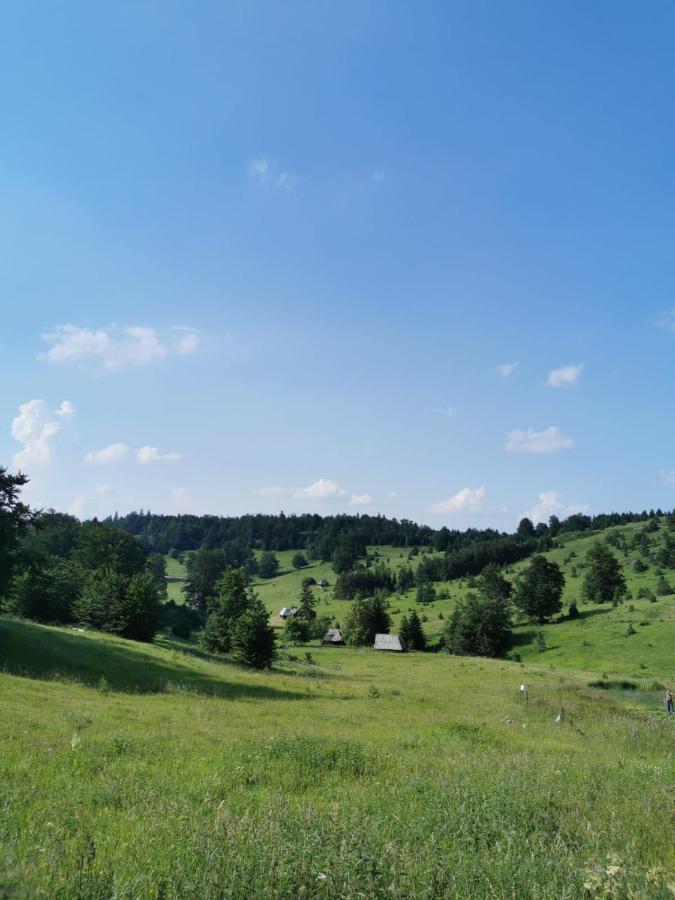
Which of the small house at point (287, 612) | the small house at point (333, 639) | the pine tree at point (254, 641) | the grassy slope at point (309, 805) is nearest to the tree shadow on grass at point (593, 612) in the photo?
the small house at point (333, 639)

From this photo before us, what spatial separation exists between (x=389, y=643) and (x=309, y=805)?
98.7 metres

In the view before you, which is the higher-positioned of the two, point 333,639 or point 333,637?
point 333,637

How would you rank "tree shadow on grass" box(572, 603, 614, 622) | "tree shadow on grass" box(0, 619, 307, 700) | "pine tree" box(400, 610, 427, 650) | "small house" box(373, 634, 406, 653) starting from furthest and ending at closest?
1. "pine tree" box(400, 610, 427, 650)
2. "small house" box(373, 634, 406, 653)
3. "tree shadow on grass" box(572, 603, 614, 622)
4. "tree shadow on grass" box(0, 619, 307, 700)

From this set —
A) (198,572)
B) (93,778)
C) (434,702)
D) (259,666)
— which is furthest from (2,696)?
(198,572)

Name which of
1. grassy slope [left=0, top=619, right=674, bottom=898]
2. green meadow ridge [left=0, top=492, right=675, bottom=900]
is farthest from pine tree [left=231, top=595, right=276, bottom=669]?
grassy slope [left=0, top=619, right=674, bottom=898]

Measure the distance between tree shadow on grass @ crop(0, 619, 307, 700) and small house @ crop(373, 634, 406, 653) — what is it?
68.8m

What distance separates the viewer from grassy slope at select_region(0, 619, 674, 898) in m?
5.27

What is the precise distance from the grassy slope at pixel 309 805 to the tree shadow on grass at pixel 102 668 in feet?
22.8

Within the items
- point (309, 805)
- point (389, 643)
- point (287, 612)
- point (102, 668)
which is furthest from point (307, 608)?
point (309, 805)

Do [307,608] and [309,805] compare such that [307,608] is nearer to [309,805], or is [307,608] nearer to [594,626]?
[594,626]

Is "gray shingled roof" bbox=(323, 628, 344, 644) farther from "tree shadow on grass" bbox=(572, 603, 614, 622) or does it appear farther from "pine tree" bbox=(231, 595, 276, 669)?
"pine tree" bbox=(231, 595, 276, 669)

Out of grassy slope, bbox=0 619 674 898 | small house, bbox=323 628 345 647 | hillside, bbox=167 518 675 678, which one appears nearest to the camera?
grassy slope, bbox=0 619 674 898

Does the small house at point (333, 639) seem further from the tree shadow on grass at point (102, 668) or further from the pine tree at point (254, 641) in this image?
the tree shadow on grass at point (102, 668)

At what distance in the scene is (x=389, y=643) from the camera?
100500 mm
